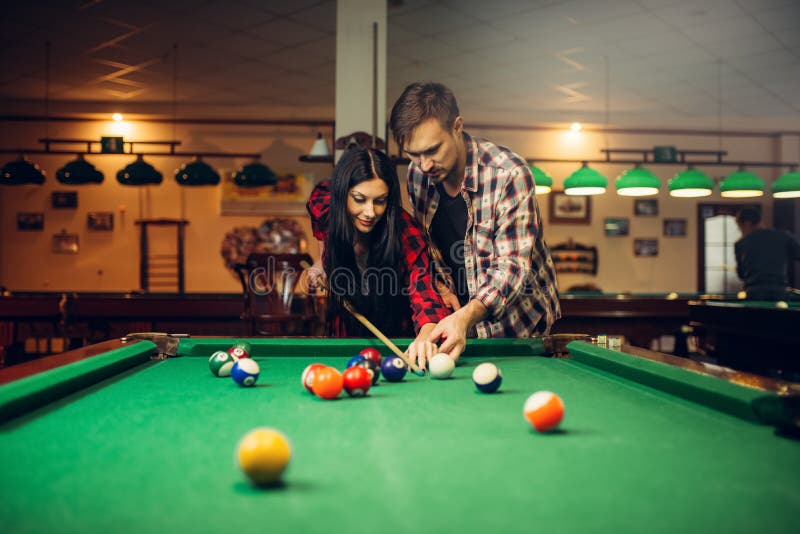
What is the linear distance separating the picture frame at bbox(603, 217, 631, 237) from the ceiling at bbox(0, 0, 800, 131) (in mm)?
1369

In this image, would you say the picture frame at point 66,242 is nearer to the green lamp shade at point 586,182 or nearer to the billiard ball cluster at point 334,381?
the green lamp shade at point 586,182

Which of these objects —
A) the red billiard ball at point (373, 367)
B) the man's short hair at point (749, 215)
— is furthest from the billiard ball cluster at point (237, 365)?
A: the man's short hair at point (749, 215)

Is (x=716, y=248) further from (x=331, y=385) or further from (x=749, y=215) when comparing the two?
(x=331, y=385)

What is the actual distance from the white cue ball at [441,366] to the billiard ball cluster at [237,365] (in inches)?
18.6

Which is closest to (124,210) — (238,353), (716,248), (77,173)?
(77,173)

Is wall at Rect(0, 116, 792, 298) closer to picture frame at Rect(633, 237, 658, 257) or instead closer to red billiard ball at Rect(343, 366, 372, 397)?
picture frame at Rect(633, 237, 658, 257)

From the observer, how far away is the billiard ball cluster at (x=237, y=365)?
1.55m

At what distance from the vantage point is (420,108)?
2217 millimetres

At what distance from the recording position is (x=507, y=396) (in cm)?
144

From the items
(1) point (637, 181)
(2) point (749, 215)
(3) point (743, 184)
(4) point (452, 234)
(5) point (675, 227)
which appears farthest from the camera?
(5) point (675, 227)

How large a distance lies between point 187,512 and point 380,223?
1.77 meters

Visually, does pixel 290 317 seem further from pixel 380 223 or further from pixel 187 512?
pixel 187 512

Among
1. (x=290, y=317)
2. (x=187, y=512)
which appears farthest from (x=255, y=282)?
(x=187, y=512)

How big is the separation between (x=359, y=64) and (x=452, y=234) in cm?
194
